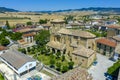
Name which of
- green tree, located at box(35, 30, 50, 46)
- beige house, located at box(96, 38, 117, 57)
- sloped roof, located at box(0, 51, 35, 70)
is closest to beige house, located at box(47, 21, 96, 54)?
beige house, located at box(96, 38, 117, 57)

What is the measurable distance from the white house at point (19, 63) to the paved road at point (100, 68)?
1572cm

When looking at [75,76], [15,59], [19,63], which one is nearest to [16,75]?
[19,63]

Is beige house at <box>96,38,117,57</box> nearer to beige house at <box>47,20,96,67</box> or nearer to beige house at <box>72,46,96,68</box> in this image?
beige house at <box>47,20,96,67</box>

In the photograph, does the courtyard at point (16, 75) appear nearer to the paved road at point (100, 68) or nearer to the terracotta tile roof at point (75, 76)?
the terracotta tile roof at point (75, 76)

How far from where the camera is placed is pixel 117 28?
7300 centimetres

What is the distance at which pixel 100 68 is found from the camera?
4447 cm

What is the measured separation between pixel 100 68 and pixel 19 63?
872 inches

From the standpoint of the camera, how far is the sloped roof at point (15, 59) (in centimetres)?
3932

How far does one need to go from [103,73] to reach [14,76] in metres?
22.6

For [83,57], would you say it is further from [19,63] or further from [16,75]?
[16,75]

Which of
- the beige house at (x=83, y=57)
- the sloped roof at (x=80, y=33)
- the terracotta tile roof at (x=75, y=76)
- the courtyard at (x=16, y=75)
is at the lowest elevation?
the courtyard at (x=16, y=75)

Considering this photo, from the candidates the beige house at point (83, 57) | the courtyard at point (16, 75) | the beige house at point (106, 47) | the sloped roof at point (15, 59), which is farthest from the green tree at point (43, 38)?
the courtyard at point (16, 75)

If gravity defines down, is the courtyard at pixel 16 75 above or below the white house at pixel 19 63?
below

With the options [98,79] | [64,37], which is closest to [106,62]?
[98,79]
